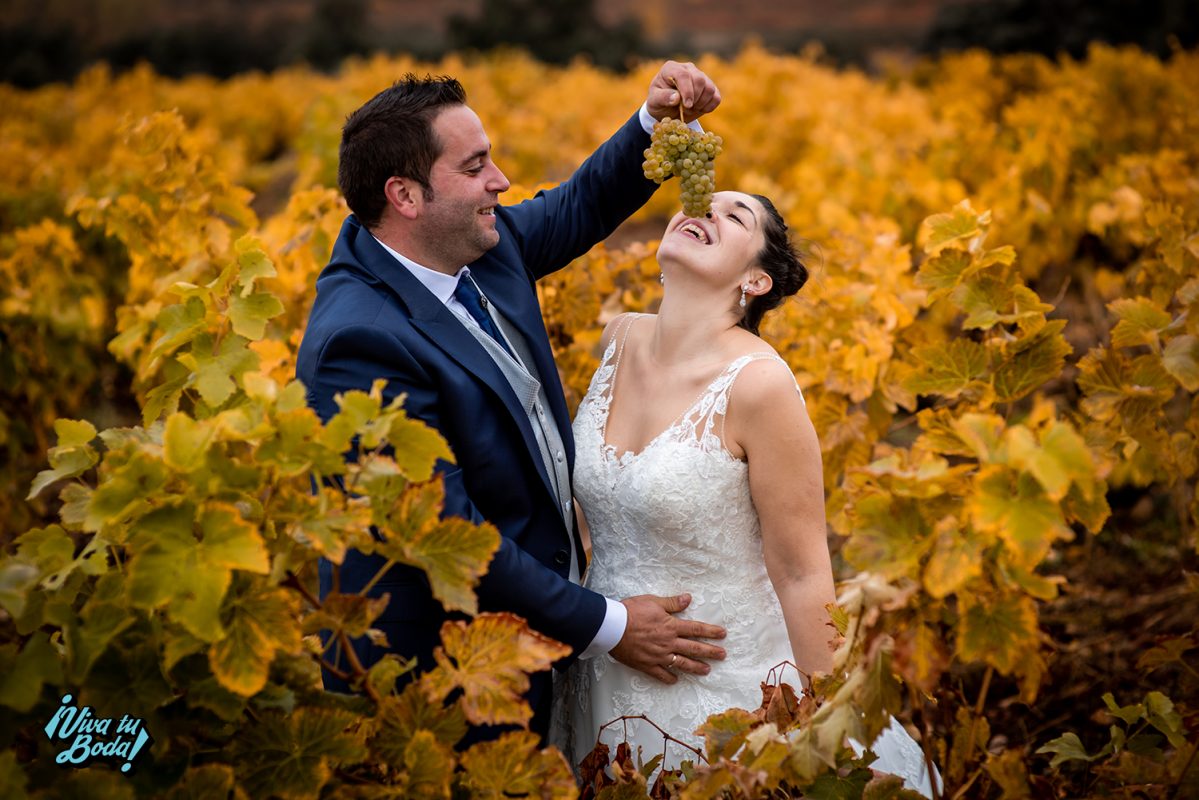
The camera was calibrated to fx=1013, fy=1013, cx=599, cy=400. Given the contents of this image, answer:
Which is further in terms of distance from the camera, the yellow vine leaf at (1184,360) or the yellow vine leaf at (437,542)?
the yellow vine leaf at (1184,360)

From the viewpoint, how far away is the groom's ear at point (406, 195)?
7.69 ft

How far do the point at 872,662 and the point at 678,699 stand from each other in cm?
105

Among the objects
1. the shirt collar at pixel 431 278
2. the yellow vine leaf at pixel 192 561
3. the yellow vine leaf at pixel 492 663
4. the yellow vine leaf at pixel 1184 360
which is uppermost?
the yellow vine leaf at pixel 192 561

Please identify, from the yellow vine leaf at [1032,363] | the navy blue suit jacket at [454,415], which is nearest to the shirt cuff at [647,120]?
the navy blue suit jacket at [454,415]

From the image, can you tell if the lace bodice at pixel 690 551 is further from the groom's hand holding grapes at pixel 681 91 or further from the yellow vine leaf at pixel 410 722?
the yellow vine leaf at pixel 410 722

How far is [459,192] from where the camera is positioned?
7.72 ft

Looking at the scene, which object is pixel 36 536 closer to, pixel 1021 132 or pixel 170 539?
pixel 170 539

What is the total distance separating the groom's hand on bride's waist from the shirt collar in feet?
2.79

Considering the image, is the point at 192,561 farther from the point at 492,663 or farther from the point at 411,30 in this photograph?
the point at 411,30

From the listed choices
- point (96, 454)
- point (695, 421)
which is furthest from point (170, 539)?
point (695, 421)

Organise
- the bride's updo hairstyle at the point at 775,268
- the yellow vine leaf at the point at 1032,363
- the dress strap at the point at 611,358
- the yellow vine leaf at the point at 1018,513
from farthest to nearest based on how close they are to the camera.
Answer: the dress strap at the point at 611,358, the bride's updo hairstyle at the point at 775,268, the yellow vine leaf at the point at 1032,363, the yellow vine leaf at the point at 1018,513

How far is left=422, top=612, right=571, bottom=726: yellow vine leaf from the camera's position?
147cm

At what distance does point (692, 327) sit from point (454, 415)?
2.25 ft

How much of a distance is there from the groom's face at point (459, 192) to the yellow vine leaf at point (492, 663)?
1.13m
